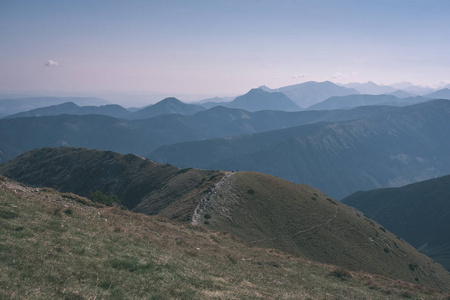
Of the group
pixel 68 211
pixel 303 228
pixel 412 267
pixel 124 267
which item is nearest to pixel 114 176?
pixel 303 228

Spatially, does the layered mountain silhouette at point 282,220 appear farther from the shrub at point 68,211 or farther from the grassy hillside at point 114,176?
the shrub at point 68,211

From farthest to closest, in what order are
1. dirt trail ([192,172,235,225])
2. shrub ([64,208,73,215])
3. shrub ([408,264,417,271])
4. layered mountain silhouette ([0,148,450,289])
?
1. shrub ([408,264,417,271])
2. layered mountain silhouette ([0,148,450,289])
3. dirt trail ([192,172,235,225])
4. shrub ([64,208,73,215])

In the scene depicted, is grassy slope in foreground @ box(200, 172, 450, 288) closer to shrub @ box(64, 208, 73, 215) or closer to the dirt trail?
the dirt trail

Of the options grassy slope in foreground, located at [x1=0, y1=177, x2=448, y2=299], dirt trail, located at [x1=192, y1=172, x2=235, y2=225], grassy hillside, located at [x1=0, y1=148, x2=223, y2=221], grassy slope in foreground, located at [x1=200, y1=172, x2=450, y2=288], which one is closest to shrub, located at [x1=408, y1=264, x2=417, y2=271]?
grassy slope in foreground, located at [x1=200, y1=172, x2=450, y2=288]

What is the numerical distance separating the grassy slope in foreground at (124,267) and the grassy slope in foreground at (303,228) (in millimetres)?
28017

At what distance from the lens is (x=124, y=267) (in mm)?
17891

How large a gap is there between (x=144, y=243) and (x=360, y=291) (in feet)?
70.8

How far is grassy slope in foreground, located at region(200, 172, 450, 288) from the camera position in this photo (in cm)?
6241

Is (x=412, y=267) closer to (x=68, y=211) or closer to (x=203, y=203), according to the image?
(x=203, y=203)

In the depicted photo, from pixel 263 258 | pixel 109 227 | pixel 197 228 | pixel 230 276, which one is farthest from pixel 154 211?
pixel 230 276

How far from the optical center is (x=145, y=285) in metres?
16.0

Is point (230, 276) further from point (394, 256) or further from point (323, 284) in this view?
point (394, 256)

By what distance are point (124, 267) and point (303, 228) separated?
5856 centimetres

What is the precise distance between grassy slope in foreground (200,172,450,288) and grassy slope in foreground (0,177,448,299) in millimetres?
28017
